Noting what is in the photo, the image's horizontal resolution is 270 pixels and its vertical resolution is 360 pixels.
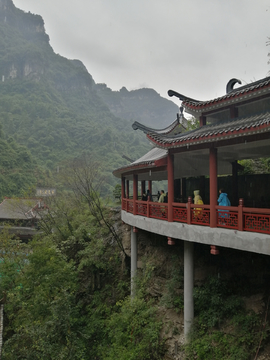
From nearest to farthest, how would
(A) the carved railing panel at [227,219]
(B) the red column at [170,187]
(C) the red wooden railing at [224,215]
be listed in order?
(C) the red wooden railing at [224,215]
(A) the carved railing panel at [227,219]
(B) the red column at [170,187]

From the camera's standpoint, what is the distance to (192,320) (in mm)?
8422

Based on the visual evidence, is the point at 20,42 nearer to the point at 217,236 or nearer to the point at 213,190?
the point at 213,190

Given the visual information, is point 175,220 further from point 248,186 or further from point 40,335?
point 40,335

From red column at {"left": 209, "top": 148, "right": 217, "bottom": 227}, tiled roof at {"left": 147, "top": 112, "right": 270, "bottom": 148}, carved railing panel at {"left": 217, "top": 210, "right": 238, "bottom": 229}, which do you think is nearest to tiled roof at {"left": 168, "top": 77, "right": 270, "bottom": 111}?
tiled roof at {"left": 147, "top": 112, "right": 270, "bottom": 148}

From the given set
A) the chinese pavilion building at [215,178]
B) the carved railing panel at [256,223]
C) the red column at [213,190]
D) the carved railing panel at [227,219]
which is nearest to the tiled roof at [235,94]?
the chinese pavilion building at [215,178]

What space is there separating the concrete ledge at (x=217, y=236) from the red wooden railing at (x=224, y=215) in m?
0.13

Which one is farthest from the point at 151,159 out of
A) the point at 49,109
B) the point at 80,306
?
the point at 49,109

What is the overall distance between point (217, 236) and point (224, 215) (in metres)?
0.59

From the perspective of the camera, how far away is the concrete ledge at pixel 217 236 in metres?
6.37

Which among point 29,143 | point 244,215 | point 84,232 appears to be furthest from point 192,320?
point 29,143

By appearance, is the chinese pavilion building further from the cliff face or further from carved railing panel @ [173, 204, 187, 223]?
the cliff face

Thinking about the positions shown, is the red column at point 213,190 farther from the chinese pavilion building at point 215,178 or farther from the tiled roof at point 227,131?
the tiled roof at point 227,131

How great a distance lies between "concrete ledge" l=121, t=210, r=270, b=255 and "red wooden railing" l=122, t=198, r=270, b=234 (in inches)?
5.2

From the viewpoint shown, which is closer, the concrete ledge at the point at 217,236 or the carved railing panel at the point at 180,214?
the concrete ledge at the point at 217,236
